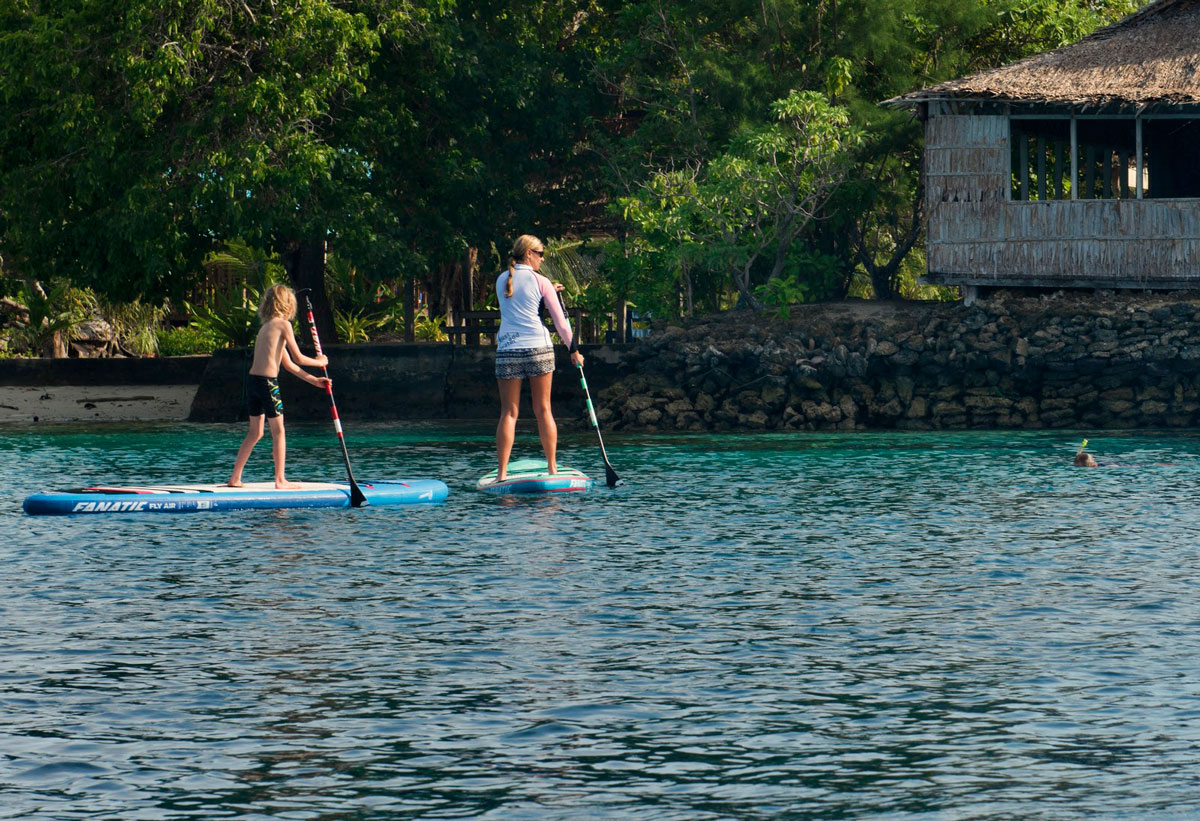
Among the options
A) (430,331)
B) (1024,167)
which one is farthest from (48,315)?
(1024,167)

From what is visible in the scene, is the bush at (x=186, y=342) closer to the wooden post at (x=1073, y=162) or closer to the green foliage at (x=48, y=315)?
the green foliage at (x=48, y=315)

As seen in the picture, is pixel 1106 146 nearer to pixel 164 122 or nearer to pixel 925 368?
pixel 925 368

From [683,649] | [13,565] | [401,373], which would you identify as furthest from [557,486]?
[401,373]

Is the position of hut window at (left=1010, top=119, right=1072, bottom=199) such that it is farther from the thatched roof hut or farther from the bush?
the bush

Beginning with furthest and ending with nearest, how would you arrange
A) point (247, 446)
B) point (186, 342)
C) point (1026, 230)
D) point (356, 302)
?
point (356, 302), point (186, 342), point (1026, 230), point (247, 446)

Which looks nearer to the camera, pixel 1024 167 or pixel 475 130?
pixel 1024 167

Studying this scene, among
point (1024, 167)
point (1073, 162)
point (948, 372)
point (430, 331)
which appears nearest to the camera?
point (1073, 162)

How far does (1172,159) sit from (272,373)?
22494 mm

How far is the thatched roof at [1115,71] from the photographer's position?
87.9ft

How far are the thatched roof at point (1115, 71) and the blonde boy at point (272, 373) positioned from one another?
15.5 m

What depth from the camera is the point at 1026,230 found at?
2770 cm

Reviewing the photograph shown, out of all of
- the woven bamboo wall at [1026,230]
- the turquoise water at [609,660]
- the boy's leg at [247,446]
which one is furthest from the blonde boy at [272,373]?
the woven bamboo wall at [1026,230]

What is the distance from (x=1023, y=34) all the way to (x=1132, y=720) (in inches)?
1082

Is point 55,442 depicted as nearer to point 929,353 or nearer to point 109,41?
point 109,41
